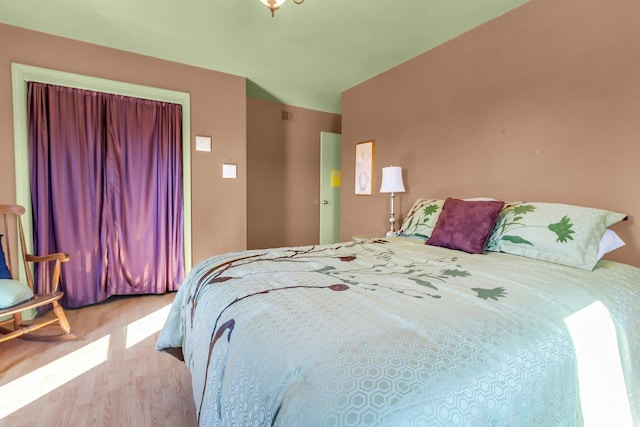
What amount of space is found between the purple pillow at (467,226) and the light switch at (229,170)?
239 centimetres

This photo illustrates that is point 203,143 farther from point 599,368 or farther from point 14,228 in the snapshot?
point 599,368

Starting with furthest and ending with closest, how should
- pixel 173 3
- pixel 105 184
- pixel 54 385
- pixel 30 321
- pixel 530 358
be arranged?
pixel 105 184 < pixel 30 321 < pixel 173 3 < pixel 54 385 < pixel 530 358

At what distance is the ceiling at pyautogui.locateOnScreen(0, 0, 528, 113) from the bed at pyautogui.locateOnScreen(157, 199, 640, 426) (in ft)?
6.14

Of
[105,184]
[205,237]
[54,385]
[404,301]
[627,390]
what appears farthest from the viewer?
[205,237]

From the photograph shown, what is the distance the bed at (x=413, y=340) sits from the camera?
621 mm

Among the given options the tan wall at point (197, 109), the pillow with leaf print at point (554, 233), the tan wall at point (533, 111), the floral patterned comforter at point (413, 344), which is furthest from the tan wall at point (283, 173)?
the pillow with leaf print at point (554, 233)

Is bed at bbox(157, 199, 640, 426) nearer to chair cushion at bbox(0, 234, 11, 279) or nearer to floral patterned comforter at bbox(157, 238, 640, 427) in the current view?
floral patterned comforter at bbox(157, 238, 640, 427)

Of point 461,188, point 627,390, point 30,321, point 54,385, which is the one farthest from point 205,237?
point 627,390

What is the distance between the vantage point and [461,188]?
2676mm

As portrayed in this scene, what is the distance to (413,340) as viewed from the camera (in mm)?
752

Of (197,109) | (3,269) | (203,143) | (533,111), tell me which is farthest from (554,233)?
(3,269)

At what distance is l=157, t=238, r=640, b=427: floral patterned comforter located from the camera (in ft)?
2.02

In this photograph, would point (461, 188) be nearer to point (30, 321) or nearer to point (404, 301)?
point (404, 301)

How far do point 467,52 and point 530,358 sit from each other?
2631 millimetres
